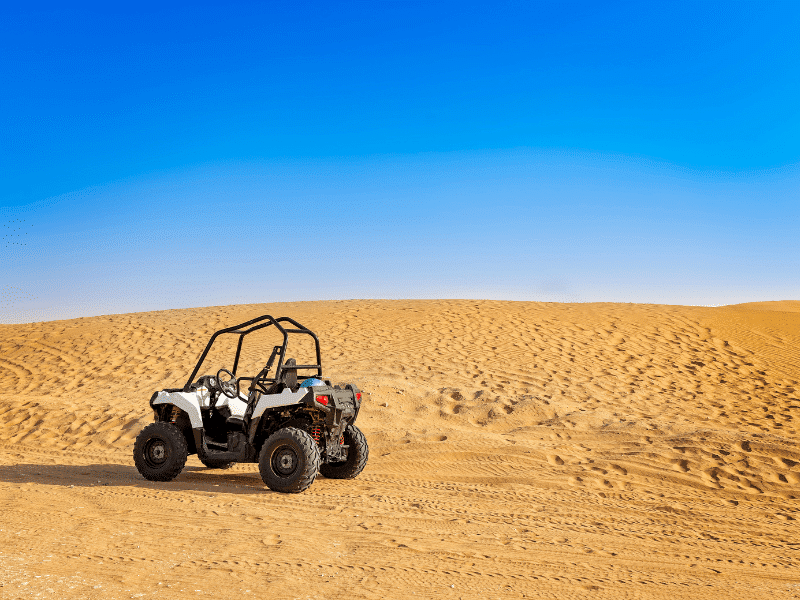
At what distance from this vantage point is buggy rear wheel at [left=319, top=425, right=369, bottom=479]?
309 inches

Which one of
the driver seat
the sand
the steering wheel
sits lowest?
the sand

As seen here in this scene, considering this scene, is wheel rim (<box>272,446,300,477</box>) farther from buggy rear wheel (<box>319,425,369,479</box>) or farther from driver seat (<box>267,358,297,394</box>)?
buggy rear wheel (<box>319,425,369,479</box>)

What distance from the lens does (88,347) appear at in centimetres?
1995

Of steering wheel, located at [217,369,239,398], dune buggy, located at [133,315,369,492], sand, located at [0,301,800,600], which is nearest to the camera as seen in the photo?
sand, located at [0,301,800,600]

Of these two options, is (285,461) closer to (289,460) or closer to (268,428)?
(289,460)

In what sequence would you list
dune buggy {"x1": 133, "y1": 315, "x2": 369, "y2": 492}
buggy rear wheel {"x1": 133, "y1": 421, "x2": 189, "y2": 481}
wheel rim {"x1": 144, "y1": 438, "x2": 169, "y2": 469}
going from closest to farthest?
dune buggy {"x1": 133, "y1": 315, "x2": 369, "y2": 492} → buggy rear wheel {"x1": 133, "y1": 421, "x2": 189, "y2": 481} → wheel rim {"x1": 144, "y1": 438, "x2": 169, "y2": 469}

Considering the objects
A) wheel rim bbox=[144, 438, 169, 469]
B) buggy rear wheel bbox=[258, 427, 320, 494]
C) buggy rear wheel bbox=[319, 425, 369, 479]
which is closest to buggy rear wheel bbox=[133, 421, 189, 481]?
wheel rim bbox=[144, 438, 169, 469]

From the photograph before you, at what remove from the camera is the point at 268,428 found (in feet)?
24.3

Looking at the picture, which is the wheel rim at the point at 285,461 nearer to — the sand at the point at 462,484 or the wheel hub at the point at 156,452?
the sand at the point at 462,484

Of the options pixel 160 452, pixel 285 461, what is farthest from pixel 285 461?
pixel 160 452

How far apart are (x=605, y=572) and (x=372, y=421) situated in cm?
731

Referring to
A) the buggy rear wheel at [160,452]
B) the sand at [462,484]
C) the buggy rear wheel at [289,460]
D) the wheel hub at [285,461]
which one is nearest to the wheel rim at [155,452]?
the buggy rear wheel at [160,452]

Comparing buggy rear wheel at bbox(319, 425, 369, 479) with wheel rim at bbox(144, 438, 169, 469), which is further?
buggy rear wheel at bbox(319, 425, 369, 479)

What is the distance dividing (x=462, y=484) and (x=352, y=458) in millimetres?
1482
